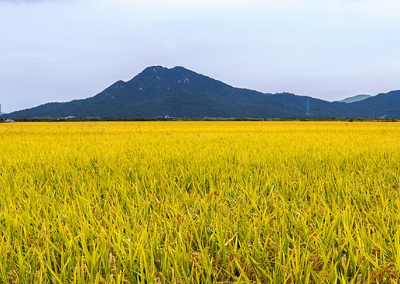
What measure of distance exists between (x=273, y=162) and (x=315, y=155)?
93cm

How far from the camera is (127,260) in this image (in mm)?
1427

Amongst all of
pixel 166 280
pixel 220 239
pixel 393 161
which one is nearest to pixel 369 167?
pixel 393 161

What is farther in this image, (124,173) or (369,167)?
(369,167)

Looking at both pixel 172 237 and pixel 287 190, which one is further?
pixel 287 190

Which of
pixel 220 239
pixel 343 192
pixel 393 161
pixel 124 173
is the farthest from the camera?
pixel 393 161

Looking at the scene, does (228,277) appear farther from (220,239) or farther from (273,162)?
(273,162)

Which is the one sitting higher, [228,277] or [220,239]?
[220,239]

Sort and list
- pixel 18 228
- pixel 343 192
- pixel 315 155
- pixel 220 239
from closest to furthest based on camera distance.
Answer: pixel 220 239 < pixel 18 228 < pixel 343 192 < pixel 315 155

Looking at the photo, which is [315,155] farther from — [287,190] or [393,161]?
[287,190]

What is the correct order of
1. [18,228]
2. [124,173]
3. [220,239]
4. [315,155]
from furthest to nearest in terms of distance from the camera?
[315,155] → [124,173] → [18,228] → [220,239]

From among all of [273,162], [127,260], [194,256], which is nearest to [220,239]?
[194,256]

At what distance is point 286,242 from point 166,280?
660mm

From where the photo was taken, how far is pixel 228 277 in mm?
1416

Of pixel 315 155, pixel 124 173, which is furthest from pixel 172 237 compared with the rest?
pixel 315 155
